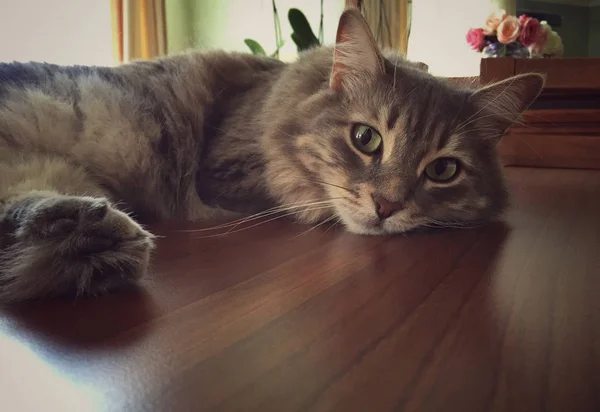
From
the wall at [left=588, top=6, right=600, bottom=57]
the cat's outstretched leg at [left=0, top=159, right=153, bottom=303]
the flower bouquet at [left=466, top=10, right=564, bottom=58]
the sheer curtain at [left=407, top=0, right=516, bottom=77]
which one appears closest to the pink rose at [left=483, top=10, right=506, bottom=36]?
the flower bouquet at [left=466, top=10, right=564, bottom=58]

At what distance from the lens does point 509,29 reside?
3322mm

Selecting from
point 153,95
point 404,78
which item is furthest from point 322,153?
point 153,95

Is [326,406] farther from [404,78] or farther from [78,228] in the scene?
[404,78]

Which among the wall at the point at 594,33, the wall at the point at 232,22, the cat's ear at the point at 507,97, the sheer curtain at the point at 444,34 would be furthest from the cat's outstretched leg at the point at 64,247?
the wall at the point at 594,33

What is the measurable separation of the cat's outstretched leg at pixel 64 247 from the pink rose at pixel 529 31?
3.19 m

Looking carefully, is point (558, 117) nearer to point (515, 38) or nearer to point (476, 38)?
point (515, 38)

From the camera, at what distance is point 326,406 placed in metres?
0.44

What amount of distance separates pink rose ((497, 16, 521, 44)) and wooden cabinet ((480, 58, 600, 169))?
116cm

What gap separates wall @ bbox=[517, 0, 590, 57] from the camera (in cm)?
373

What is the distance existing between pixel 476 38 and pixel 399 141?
2.68 metres

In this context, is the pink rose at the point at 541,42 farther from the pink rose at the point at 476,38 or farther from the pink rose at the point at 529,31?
the pink rose at the point at 476,38

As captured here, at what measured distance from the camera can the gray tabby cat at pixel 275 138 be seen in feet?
3.68

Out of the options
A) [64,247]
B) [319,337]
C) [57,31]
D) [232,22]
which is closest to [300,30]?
[232,22]

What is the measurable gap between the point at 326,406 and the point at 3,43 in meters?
2.73
